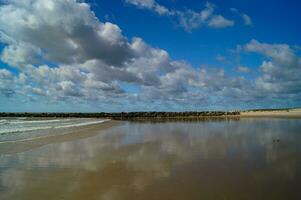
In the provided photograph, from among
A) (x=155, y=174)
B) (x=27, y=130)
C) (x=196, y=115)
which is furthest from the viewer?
(x=196, y=115)

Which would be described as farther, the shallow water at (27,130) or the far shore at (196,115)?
the far shore at (196,115)

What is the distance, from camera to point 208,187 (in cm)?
729

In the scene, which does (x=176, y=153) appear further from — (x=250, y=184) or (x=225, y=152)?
(x=250, y=184)

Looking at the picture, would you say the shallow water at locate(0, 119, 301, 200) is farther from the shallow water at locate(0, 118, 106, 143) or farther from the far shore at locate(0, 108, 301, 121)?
the far shore at locate(0, 108, 301, 121)

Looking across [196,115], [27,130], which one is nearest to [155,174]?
[27,130]

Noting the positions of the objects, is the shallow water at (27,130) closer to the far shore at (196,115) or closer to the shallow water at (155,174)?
the shallow water at (155,174)

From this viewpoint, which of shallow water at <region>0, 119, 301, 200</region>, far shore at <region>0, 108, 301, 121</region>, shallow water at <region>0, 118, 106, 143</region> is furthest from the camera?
far shore at <region>0, 108, 301, 121</region>

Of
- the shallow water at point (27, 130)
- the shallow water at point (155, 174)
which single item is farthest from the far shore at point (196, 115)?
the shallow water at point (155, 174)

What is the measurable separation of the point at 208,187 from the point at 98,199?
2930mm

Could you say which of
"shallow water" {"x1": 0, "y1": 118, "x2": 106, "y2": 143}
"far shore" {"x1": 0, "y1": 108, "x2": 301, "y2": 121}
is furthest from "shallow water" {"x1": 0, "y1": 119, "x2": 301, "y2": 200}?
"far shore" {"x1": 0, "y1": 108, "x2": 301, "y2": 121}

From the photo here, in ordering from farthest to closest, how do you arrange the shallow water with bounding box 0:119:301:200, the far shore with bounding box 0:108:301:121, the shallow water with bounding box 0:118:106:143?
the far shore with bounding box 0:108:301:121, the shallow water with bounding box 0:118:106:143, the shallow water with bounding box 0:119:301:200

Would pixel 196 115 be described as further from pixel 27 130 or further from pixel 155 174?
pixel 155 174

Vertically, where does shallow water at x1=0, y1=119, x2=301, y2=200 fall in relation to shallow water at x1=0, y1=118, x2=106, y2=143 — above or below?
below

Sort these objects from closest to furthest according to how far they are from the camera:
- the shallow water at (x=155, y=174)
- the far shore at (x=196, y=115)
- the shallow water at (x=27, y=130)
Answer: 1. the shallow water at (x=155, y=174)
2. the shallow water at (x=27, y=130)
3. the far shore at (x=196, y=115)
